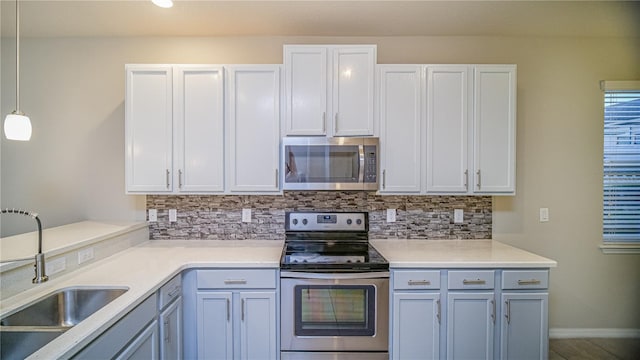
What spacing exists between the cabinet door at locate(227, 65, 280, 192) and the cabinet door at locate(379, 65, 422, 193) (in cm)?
83

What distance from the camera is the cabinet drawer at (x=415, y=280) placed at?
1992 millimetres

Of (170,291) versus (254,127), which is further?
(254,127)

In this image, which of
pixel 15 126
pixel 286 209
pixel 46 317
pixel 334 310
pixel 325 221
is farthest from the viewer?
pixel 286 209

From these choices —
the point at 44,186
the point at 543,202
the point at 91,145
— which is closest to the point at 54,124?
the point at 91,145

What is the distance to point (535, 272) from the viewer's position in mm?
1993

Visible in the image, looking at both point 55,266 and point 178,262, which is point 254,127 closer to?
point 178,262

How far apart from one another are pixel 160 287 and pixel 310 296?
0.90m

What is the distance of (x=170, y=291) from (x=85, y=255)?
2.04 feet

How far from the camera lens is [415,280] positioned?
1.99m

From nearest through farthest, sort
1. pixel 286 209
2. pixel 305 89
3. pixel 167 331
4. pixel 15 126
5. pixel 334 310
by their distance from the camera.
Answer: pixel 15 126
pixel 167 331
pixel 334 310
pixel 305 89
pixel 286 209

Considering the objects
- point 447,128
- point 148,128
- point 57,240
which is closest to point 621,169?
point 447,128

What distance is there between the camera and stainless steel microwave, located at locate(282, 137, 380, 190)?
2.23 meters

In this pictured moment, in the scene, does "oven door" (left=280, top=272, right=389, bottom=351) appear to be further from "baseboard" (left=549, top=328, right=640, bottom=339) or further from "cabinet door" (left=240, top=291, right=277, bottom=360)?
"baseboard" (left=549, top=328, right=640, bottom=339)

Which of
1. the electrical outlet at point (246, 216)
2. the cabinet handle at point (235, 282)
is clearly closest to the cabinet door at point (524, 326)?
the cabinet handle at point (235, 282)
